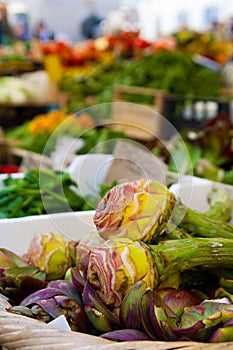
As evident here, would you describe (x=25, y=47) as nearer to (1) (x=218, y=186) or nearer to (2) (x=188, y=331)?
Answer: (1) (x=218, y=186)

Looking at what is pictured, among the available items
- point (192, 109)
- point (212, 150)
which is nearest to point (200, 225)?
point (212, 150)

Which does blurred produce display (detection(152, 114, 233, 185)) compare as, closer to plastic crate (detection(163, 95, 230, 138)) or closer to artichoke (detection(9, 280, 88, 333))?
artichoke (detection(9, 280, 88, 333))

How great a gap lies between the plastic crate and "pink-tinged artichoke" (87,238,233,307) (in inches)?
107

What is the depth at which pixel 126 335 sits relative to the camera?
2.92 feet

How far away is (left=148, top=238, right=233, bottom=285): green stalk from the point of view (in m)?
0.99

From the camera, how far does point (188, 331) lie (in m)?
0.86

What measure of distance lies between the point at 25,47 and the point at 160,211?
589 centimetres

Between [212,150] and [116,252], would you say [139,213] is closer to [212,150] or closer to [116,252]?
[116,252]

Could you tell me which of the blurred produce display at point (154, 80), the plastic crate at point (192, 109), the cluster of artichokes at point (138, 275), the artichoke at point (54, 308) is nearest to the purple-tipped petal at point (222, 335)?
the cluster of artichokes at point (138, 275)

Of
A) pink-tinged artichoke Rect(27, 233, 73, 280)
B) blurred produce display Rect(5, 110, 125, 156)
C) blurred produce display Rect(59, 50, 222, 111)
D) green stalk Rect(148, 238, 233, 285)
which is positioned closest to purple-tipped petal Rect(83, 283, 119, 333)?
green stalk Rect(148, 238, 233, 285)

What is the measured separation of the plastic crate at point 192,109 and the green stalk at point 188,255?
272 cm

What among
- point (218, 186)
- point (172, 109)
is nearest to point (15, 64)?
point (172, 109)

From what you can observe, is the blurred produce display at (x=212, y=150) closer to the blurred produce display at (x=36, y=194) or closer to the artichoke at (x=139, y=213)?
the blurred produce display at (x=36, y=194)

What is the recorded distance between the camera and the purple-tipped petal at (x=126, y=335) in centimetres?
88
